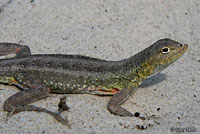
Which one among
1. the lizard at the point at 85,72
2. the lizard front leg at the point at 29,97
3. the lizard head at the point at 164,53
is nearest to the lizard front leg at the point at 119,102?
the lizard at the point at 85,72

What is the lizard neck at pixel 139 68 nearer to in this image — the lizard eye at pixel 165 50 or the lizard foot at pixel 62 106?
the lizard eye at pixel 165 50

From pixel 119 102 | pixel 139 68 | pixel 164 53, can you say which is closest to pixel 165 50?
pixel 164 53

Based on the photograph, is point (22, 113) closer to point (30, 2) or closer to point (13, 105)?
point (13, 105)

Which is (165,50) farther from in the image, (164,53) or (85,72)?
(85,72)

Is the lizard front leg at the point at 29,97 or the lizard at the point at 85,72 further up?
the lizard at the point at 85,72

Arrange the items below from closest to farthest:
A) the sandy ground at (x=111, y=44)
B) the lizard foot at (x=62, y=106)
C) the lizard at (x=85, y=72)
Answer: the sandy ground at (x=111, y=44)
the lizard foot at (x=62, y=106)
the lizard at (x=85, y=72)

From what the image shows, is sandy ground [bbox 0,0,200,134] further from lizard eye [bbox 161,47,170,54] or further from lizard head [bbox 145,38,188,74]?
lizard eye [bbox 161,47,170,54]

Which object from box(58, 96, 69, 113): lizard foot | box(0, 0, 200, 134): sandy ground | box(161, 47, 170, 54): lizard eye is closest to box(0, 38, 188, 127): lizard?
box(161, 47, 170, 54): lizard eye
